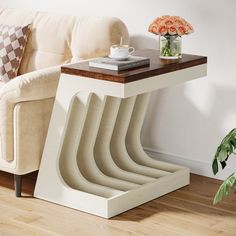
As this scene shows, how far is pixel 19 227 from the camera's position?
3.34 metres

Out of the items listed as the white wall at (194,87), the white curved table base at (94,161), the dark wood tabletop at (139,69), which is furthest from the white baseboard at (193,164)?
the dark wood tabletop at (139,69)

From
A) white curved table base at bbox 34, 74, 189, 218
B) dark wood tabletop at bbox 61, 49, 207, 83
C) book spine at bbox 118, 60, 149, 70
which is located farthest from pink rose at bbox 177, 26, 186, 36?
white curved table base at bbox 34, 74, 189, 218

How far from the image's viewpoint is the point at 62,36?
13.7 ft

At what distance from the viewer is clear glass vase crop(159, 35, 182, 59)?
3693 mm

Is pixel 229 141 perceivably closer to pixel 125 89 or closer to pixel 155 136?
pixel 125 89

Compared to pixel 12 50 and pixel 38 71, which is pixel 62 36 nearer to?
pixel 12 50

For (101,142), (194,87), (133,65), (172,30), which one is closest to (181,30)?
(172,30)

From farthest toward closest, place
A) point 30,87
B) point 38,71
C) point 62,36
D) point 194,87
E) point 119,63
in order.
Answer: point 62,36 < point 194,87 < point 38,71 < point 30,87 < point 119,63

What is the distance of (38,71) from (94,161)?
569 millimetres

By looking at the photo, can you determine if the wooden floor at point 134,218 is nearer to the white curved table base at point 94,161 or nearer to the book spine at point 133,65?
the white curved table base at point 94,161

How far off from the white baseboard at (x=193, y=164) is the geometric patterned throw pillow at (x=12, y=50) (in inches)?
37.6

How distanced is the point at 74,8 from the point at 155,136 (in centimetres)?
97

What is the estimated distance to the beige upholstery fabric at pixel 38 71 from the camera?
356cm

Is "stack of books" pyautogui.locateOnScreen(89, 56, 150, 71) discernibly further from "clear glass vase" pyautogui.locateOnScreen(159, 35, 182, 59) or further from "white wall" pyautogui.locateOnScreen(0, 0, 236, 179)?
"white wall" pyautogui.locateOnScreen(0, 0, 236, 179)
